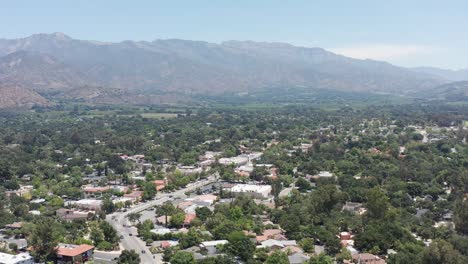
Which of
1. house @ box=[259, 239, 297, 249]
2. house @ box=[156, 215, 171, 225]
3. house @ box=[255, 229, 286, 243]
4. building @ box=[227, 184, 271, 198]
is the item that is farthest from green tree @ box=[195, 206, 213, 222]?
building @ box=[227, 184, 271, 198]

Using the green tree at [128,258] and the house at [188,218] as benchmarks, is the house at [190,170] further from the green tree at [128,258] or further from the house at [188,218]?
the green tree at [128,258]

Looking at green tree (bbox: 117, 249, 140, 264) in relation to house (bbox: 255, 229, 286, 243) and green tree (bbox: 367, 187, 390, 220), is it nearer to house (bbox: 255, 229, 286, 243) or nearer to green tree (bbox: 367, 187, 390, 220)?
house (bbox: 255, 229, 286, 243)

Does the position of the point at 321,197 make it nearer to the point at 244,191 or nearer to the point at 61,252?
the point at 244,191

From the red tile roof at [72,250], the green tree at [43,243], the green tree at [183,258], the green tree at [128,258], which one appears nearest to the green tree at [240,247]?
the green tree at [183,258]

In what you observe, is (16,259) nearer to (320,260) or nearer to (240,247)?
(240,247)

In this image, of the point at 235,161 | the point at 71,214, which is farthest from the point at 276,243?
the point at 235,161
